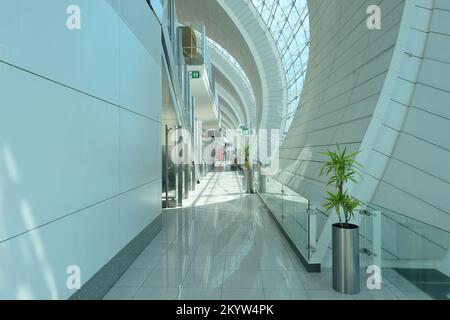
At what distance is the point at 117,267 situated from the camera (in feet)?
13.9

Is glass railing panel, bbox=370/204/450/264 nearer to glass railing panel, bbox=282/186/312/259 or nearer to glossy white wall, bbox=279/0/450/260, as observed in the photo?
glossy white wall, bbox=279/0/450/260

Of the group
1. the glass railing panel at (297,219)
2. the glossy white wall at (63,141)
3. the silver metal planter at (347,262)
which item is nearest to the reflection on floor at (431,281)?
the silver metal planter at (347,262)

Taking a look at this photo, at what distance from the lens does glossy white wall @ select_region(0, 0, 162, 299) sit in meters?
2.16

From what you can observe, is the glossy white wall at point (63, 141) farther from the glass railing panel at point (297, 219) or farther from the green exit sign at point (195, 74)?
the green exit sign at point (195, 74)

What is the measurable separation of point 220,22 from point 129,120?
22.6 metres

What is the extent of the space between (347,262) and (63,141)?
358cm

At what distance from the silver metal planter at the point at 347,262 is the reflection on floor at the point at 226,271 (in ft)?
0.40

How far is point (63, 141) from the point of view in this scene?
283cm

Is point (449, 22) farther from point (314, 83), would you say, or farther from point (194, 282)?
point (194, 282)

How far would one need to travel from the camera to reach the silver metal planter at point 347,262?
12.5ft

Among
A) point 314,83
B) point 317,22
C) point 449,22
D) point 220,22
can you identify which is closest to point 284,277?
point 449,22

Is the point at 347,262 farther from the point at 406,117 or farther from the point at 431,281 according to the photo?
the point at 406,117

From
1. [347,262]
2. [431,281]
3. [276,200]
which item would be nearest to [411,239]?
[431,281]

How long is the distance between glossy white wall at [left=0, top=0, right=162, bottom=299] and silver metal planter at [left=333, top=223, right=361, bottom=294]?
9.89 feet
